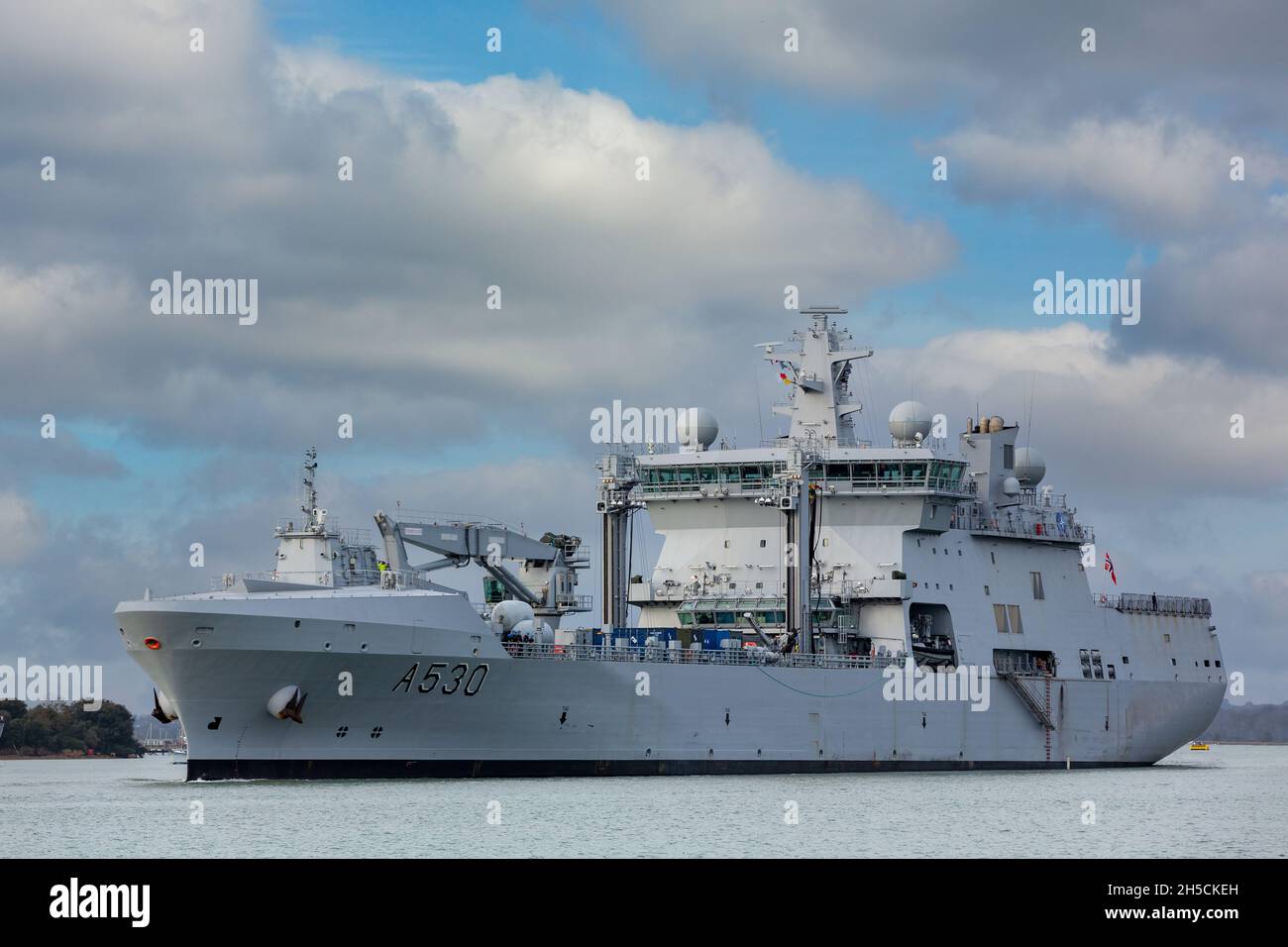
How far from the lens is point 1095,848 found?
1204 inches

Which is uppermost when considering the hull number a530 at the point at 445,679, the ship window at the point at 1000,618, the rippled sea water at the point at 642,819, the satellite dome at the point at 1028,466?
the satellite dome at the point at 1028,466

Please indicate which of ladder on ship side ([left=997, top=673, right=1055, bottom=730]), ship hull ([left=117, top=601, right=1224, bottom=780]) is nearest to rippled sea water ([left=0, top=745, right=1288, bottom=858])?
ship hull ([left=117, top=601, right=1224, bottom=780])

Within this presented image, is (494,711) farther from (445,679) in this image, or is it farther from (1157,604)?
(1157,604)

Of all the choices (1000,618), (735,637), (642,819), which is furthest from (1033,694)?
(642,819)

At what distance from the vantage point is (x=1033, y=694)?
177 ft

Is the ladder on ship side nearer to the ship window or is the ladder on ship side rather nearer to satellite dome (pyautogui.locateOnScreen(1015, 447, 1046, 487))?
the ship window

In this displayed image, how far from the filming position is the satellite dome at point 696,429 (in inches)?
2114

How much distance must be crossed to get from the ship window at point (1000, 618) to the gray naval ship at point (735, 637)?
0.19 feet

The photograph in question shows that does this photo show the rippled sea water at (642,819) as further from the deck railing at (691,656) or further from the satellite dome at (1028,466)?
the satellite dome at (1028,466)
